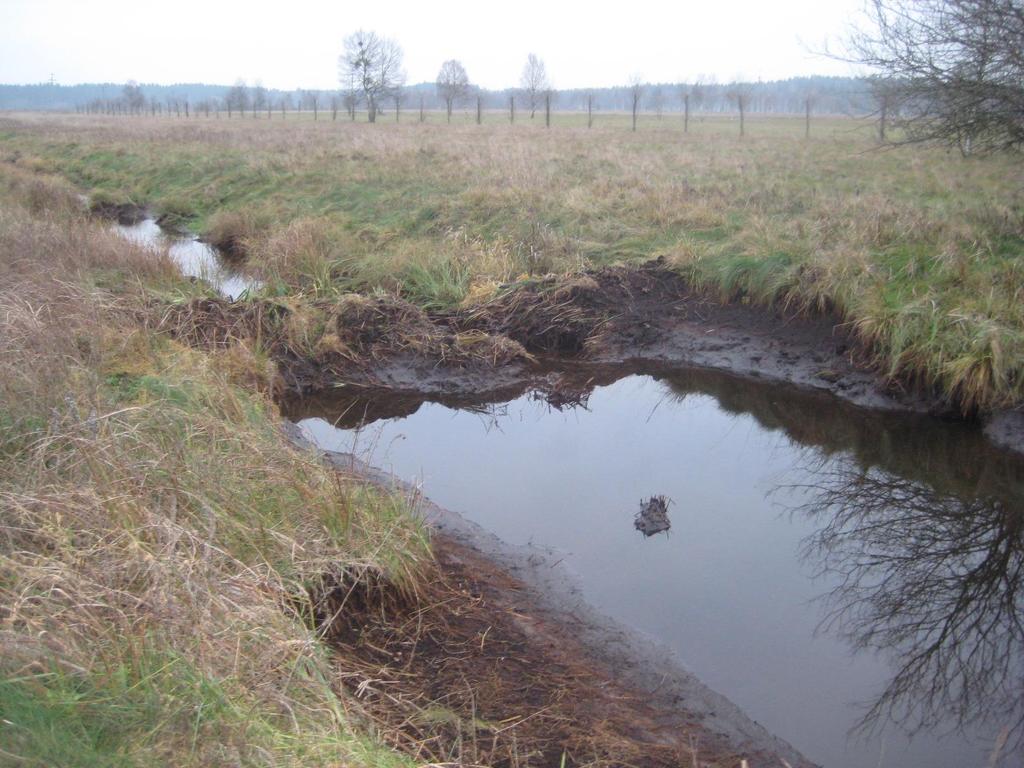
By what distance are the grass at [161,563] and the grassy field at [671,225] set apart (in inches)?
220

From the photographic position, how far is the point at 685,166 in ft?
66.4

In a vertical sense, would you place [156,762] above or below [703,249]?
below

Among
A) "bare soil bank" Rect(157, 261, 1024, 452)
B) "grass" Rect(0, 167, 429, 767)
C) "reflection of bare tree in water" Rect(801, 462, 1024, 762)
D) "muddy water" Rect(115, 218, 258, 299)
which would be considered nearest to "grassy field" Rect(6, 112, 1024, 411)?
"bare soil bank" Rect(157, 261, 1024, 452)

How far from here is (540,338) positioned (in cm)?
1028

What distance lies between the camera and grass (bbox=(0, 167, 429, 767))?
8.38 feet

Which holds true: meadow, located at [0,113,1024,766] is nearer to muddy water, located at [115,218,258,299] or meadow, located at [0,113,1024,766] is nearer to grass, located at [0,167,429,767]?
grass, located at [0,167,429,767]

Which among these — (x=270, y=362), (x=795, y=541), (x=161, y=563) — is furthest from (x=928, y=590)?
(x=270, y=362)

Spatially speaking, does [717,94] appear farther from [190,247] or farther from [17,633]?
[17,633]

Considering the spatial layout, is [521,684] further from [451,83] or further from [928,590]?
[451,83]

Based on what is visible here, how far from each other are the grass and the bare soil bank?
2.92 meters

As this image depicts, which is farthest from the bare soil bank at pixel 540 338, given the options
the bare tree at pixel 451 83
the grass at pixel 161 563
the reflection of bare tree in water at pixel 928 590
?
the bare tree at pixel 451 83

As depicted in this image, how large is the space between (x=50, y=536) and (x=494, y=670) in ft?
6.77

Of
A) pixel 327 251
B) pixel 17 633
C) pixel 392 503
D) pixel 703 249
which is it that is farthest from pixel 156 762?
pixel 327 251

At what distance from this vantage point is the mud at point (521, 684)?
3.54m
